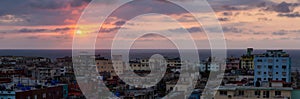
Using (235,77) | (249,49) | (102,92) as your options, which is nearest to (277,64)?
(235,77)

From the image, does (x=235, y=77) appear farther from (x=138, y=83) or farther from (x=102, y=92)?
(x=102, y=92)

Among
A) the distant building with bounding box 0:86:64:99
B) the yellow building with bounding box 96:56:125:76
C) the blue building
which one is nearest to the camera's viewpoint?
the distant building with bounding box 0:86:64:99

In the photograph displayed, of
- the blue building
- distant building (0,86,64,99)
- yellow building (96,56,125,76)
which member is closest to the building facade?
the blue building

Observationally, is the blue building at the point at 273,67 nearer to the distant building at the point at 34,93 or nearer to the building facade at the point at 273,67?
the building facade at the point at 273,67

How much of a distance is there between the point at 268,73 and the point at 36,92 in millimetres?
8856

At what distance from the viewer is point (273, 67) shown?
54.4 ft

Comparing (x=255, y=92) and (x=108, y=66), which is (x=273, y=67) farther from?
(x=108, y=66)

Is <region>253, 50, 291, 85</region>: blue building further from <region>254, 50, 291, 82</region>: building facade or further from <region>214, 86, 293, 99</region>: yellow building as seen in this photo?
<region>214, 86, 293, 99</region>: yellow building

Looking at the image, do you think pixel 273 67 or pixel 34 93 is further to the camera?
pixel 273 67

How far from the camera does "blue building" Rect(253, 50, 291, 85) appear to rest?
16.3m

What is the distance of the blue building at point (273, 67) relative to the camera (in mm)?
16266

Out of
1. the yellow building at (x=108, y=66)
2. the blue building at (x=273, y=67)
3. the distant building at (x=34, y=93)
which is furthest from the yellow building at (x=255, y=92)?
the yellow building at (x=108, y=66)

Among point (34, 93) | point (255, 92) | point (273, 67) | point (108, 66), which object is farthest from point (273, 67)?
point (108, 66)

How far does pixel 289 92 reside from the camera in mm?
9156
